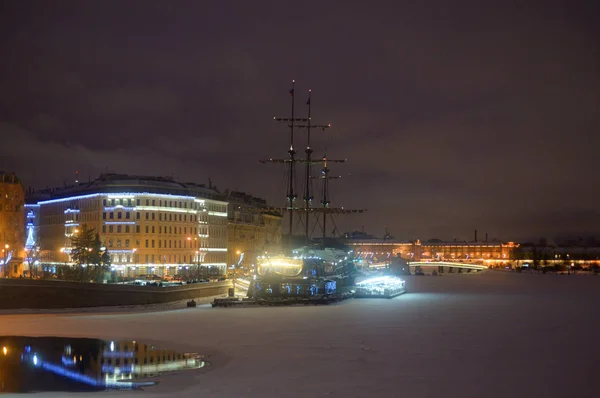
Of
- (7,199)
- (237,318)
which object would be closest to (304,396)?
(237,318)

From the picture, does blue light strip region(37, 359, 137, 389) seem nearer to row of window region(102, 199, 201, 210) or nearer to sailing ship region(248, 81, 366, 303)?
sailing ship region(248, 81, 366, 303)

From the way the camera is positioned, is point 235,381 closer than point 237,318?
Yes

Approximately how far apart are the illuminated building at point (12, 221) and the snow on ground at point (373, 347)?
55.5 meters

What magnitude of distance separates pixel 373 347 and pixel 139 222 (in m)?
74.1

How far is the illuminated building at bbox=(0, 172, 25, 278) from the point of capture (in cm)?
9275

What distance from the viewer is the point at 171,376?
21.1 meters

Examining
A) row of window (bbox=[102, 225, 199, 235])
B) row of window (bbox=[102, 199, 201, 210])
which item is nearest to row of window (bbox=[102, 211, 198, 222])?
row of window (bbox=[102, 225, 199, 235])

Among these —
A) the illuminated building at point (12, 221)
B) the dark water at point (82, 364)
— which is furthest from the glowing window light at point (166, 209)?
the dark water at point (82, 364)

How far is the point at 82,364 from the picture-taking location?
80.8 ft

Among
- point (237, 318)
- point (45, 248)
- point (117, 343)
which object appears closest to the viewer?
point (117, 343)

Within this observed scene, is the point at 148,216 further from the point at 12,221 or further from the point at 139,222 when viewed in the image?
the point at 12,221

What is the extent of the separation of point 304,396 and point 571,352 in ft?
35.0

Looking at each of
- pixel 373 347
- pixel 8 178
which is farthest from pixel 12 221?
pixel 373 347

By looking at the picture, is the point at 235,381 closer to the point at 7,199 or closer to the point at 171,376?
the point at 171,376
